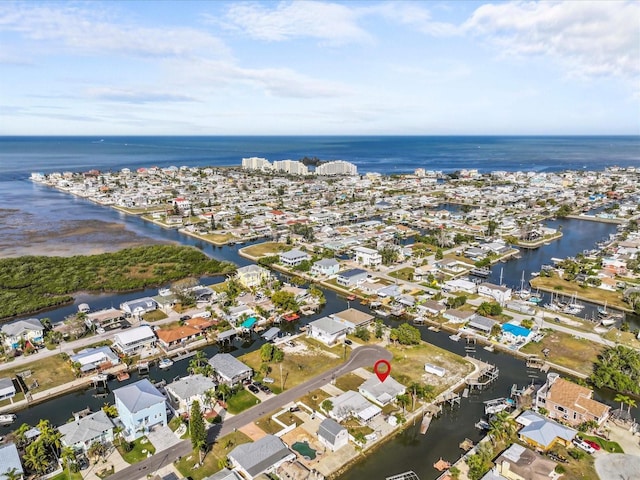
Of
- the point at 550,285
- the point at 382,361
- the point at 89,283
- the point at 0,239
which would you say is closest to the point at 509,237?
the point at 550,285

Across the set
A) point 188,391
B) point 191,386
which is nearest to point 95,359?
point 191,386

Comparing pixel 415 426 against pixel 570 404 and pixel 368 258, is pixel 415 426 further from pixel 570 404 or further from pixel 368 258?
pixel 368 258

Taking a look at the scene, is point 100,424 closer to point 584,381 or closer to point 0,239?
point 584,381

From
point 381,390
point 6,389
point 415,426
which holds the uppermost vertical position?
point 381,390

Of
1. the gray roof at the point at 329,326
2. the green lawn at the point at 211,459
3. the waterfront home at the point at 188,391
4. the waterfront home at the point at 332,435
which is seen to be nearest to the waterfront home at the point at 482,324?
the gray roof at the point at 329,326

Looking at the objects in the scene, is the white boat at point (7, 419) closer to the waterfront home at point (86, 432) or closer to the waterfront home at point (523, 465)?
the waterfront home at point (86, 432)

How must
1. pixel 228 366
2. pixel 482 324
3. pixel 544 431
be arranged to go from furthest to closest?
pixel 482 324 < pixel 228 366 < pixel 544 431
